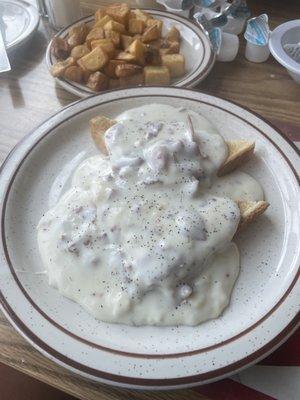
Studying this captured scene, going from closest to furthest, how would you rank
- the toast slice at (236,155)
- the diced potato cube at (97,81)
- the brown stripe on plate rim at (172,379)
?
the brown stripe on plate rim at (172,379) < the toast slice at (236,155) < the diced potato cube at (97,81)

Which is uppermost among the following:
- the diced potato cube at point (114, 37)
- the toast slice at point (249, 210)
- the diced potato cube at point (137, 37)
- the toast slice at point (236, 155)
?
the diced potato cube at point (114, 37)

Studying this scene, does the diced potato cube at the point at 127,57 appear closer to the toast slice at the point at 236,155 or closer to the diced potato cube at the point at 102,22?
the diced potato cube at the point at 102,22

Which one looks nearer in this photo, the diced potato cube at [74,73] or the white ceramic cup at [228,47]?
the diced potato cube at [74,73]

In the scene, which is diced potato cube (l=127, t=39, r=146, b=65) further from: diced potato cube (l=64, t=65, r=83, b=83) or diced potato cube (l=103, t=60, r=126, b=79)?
diced potato cube (l=64, t=65, r=83, b=83)

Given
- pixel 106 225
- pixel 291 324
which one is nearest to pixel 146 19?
pixel 106 225

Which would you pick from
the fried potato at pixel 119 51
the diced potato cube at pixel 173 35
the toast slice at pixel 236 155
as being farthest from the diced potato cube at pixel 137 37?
the toast slice at pixel 236 155

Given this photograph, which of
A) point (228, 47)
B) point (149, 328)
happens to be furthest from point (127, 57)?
point (149, 328)
